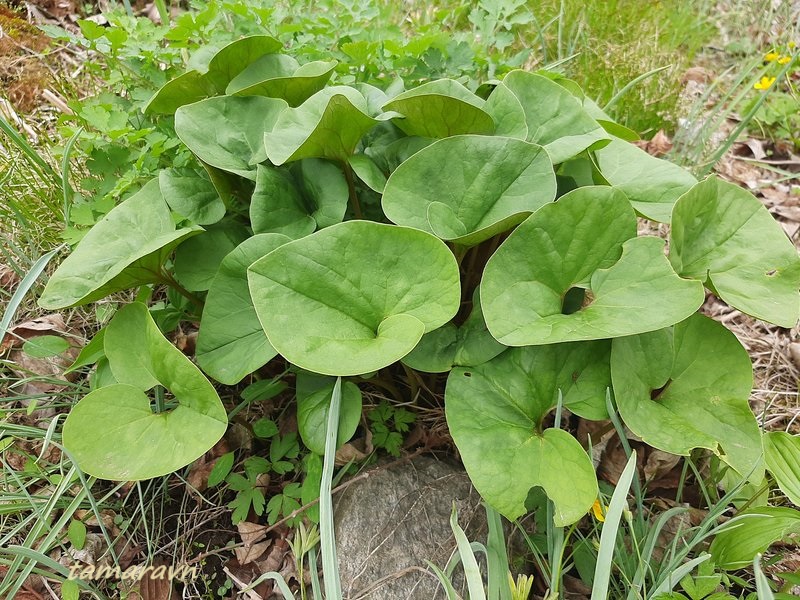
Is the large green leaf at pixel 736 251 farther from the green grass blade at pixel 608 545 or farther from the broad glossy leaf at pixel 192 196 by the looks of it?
the broad glossy leaf at pixel 192 196

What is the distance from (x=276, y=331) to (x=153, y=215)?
520 millimetres

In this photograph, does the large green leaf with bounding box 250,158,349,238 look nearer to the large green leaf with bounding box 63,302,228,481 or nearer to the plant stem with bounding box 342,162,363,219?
the plant stem with bounding box 342,162,363,219

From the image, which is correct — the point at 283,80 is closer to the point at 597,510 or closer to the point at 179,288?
the point at 179,288

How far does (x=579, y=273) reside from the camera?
1250mm

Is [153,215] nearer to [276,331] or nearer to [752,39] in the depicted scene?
[276,331]

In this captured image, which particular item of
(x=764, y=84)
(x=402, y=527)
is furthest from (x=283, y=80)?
(x=764, y=84)

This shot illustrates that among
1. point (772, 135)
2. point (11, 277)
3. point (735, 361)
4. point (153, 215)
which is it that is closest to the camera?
point (735, 361)

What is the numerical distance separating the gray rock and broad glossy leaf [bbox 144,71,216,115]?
3.57 ft

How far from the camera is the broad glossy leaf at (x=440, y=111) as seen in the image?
50.4 inches

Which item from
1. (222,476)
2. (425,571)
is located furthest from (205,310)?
(425,571)

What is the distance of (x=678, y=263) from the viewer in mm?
1301

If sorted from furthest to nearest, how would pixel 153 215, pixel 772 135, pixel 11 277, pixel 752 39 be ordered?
1. pixel 752 39
2. pixel 772 135
3. pixel 11 277
4. pixel 153 215

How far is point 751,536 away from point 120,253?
149 centimetres

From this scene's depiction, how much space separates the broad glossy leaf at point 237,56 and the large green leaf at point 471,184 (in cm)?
53
